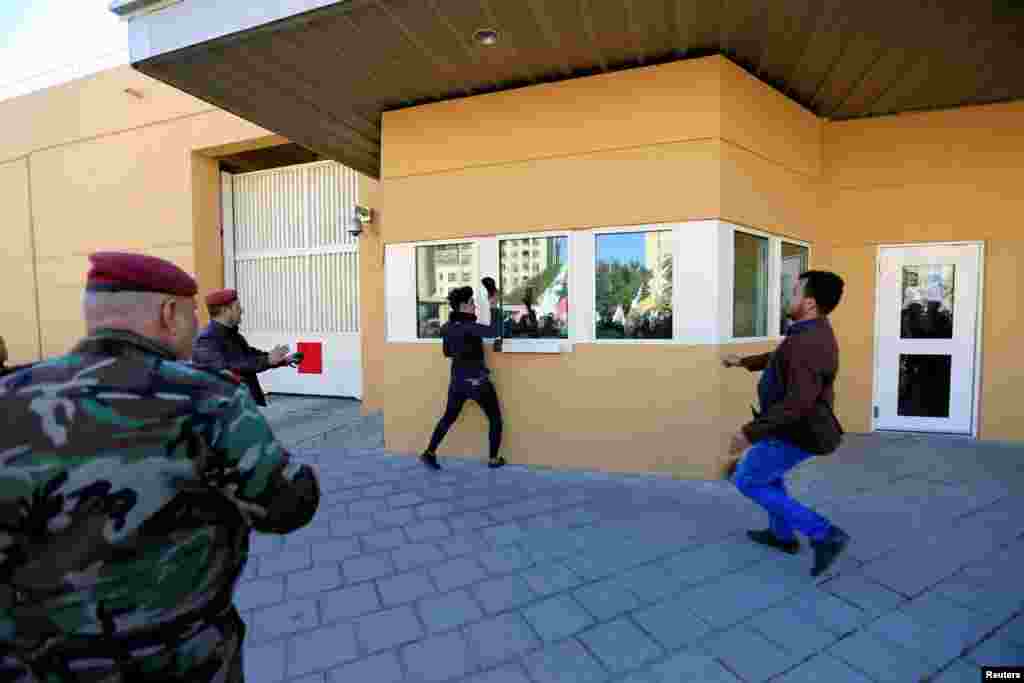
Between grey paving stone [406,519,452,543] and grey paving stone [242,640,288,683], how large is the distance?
120cm

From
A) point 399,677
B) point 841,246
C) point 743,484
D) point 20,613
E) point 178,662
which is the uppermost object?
point 841,246

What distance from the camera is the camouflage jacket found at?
106cm

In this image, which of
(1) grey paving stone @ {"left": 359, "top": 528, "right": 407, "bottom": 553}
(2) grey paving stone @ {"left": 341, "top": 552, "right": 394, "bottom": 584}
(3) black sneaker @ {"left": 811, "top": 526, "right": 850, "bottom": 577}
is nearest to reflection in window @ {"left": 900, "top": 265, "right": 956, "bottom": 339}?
(3) black sneaker @ {"left": 811, "top": 526, "right": 850, "bottom": 577}

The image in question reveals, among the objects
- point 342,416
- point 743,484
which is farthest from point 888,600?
point 342,416

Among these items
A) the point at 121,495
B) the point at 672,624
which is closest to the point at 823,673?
the point at 672,624

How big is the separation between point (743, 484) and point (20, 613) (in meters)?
3.14

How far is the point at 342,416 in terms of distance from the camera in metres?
7.53

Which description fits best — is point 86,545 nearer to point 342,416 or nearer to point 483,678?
point 483,678

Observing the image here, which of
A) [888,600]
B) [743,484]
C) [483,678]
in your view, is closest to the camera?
[483,678]

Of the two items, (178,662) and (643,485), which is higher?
(178,662)

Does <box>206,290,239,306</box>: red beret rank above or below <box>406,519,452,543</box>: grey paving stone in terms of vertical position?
above

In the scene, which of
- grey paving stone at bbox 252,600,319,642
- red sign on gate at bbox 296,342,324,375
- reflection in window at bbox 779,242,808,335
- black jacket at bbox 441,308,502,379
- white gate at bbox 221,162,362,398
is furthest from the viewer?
red sign on gate at bbox 296,342,324,375

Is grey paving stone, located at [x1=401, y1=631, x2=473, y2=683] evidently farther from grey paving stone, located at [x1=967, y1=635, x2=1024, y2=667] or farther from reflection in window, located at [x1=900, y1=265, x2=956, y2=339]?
reflection in window, located at [x1=900, y1=265, x2=956, y2=339]

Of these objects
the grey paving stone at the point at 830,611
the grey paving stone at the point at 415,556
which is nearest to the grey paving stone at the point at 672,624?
the grey paving stone at the point at 830,611
